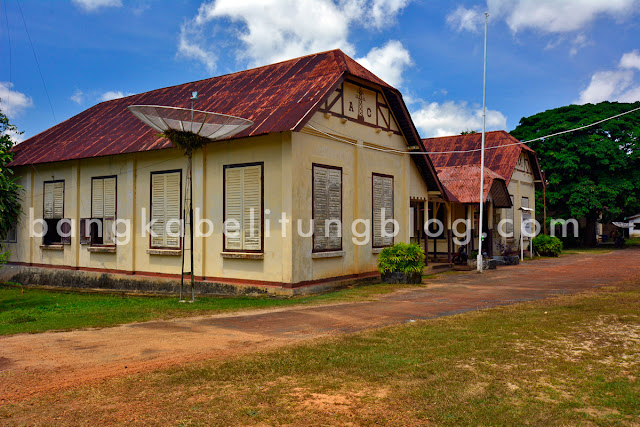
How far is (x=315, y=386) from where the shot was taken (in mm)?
5492

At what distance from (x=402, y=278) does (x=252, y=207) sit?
202 inches

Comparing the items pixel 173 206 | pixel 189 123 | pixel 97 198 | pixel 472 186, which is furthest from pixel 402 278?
pixel 97 198

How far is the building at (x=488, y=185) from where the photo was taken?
75.4 feet

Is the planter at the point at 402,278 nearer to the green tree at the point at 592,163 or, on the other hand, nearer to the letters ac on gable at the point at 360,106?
the letters ac on gable at the point at 360,106

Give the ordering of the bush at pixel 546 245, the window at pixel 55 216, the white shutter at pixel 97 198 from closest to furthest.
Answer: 1. the white shutter at pixel 97 198
2. the window at pixel 55 216
3. the bush at pixel 546 245

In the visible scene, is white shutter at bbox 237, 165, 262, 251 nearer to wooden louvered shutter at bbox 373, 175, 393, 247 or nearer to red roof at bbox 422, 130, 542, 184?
wooden louvered shutter at bbox 373, 175, 393, 247

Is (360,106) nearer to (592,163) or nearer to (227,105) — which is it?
(227,105)

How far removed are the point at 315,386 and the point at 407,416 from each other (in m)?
1.19

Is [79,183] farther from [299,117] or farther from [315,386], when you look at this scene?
[315,386]

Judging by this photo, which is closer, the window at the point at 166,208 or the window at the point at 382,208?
the window at the point at 166,208

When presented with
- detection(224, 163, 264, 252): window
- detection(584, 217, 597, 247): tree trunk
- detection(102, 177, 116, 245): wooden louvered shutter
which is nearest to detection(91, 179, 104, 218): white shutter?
detection(102, 177, 116, 245): wooden louvered shutter

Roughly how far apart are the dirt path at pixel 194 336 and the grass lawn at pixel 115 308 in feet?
2.39

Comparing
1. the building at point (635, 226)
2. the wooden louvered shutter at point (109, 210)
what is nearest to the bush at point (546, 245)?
the wooden louvered shutter at point (109, 210)

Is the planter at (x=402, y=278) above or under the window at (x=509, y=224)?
under
